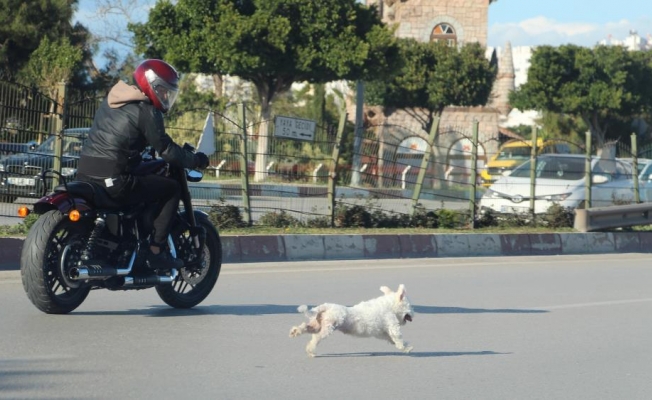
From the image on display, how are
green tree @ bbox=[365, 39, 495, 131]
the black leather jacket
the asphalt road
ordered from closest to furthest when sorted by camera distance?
the asphalt road, the black leather jacket, green tree @ bbox=[365, 39, 495, 131]

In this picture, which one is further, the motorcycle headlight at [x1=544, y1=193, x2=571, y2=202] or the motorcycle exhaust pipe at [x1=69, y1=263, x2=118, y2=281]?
the motorcycle headlight at [x1=544, y1=193, x2=571, y2=202]

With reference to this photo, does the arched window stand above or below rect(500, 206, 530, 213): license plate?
above

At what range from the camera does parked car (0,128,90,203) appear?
12.8m

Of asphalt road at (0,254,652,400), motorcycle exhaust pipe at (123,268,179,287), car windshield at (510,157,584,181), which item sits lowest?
asphalt road at (0,254,652,400)

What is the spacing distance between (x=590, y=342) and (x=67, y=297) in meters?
3.95

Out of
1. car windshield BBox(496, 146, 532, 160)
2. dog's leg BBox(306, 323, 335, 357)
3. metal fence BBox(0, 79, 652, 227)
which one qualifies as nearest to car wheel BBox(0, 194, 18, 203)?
metal fence BBox(0, 79, 652, 227)

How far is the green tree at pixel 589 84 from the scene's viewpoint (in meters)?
55.3

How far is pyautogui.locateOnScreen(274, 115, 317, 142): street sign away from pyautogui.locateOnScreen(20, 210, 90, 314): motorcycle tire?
7347 mm

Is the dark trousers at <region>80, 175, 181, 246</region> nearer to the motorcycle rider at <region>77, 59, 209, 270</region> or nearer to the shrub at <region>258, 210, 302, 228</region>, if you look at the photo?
the motorcycle rider at <region>77, 59, 209, 270</region>

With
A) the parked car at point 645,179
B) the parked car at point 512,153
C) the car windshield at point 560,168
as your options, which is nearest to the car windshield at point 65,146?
the parked car at point 512,153

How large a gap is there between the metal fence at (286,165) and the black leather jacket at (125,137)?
4747mm

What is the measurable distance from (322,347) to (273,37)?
27.0 metres

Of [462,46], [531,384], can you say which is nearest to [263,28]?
[462,46]

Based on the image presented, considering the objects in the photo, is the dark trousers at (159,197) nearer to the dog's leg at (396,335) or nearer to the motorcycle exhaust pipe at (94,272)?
the motorcycle exhaust pipe at (94,272)
